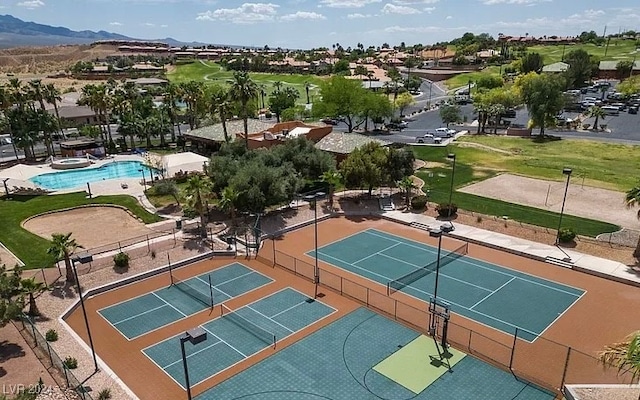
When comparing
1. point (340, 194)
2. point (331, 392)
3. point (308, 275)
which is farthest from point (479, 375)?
point (340, 194)

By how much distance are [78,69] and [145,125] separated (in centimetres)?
12939

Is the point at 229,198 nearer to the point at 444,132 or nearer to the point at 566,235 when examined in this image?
the point at 566,235

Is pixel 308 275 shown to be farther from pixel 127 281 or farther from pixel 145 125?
pixel 145 125

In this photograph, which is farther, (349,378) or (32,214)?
(32,214)

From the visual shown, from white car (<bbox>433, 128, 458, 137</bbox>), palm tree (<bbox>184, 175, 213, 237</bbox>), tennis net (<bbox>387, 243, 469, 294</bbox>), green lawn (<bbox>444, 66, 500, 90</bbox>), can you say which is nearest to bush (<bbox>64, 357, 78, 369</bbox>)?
palm tree (<bbox>184, 175, 213, 237</bbox>)

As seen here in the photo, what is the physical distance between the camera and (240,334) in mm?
24734

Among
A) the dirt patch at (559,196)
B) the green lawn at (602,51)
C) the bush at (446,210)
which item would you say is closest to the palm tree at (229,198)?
the bush at (446,210)

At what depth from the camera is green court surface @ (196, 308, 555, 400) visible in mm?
19984

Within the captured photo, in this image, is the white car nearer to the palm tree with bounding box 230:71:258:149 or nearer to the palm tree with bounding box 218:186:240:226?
the palm tree with bounding box 230:71:258:149

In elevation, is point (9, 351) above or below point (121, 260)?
below

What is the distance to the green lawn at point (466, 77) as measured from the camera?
143750mm

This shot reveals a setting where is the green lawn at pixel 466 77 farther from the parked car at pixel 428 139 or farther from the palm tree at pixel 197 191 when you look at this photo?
the palm tree at pixel 197 191

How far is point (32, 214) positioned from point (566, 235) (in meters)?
46.6

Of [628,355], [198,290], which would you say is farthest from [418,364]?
[198,290]
